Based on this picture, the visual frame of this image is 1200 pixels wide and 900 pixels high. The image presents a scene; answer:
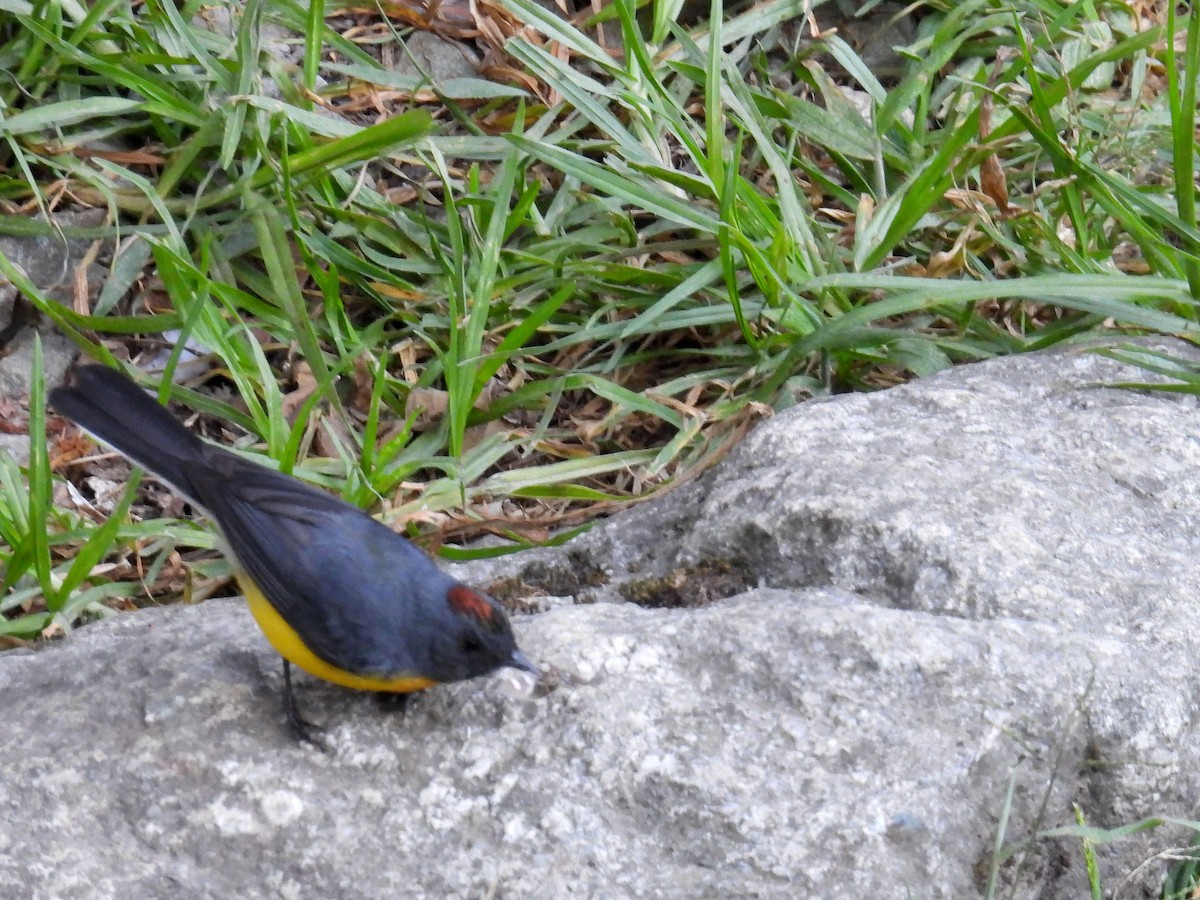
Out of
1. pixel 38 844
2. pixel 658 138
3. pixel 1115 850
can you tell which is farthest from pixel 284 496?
pixel 658 138

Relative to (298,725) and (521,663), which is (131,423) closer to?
(298,725)

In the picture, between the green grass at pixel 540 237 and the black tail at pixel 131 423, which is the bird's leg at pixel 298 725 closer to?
the black tail at pixel 131 423

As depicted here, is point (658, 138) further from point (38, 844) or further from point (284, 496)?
point (38, 844)

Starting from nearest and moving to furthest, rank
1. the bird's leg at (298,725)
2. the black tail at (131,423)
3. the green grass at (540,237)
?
1. the bird's leg at (298,725)
2. the black tail at (131,423)
3. the green grass at (540,237)

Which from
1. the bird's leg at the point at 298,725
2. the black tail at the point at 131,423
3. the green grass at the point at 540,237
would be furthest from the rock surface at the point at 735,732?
the green grass at the point at 540,237

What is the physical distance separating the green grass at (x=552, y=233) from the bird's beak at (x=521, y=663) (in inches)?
40.9

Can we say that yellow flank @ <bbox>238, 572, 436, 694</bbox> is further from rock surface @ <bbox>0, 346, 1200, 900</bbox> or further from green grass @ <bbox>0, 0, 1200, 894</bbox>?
green grass @ <bbox>0, 0, 1200, 894</bbox>

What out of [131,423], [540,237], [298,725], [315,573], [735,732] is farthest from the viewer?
[540,237]

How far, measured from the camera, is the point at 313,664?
2775mm

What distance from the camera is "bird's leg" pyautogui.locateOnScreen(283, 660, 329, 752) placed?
2674mm

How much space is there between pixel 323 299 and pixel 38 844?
229 centimetres

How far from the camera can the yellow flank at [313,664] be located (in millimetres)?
2730

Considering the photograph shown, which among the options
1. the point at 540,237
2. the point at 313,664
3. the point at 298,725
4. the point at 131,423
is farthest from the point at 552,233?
the point at 298,725

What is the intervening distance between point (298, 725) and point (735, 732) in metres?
0.85
